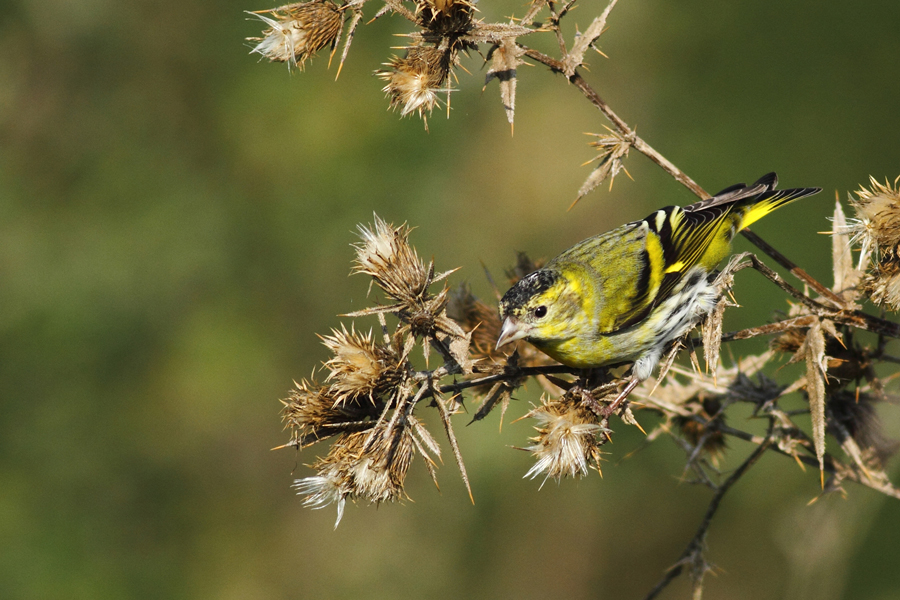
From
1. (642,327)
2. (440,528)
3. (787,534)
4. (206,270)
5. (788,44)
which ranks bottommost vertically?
(787,534)

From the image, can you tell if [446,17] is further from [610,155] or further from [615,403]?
[615,403]

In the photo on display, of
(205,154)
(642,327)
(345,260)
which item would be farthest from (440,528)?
(205,154)

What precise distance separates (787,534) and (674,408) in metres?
1.30

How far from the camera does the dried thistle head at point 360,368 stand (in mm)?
2387

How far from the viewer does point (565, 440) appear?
2.35 metres

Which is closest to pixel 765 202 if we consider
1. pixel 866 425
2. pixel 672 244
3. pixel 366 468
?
pixel 672 244

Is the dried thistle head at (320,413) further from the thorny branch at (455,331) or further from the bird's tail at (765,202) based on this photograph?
the bird's tail at (765,202)

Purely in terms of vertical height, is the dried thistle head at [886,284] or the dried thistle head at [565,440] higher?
the dried thistle head at [565,440]

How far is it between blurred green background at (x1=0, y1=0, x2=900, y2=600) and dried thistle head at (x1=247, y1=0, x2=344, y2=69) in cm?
381

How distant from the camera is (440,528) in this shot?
5949 mm

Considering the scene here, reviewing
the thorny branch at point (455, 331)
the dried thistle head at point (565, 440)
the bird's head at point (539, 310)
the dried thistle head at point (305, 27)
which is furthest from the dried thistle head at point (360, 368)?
the dried thistle head at point (305, 27)

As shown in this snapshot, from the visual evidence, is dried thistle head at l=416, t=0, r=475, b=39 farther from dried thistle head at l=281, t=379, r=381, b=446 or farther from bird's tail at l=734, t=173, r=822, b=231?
bird's tail at l=734, t=173, r=822, b=231

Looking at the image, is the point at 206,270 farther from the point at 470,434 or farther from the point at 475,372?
the point at 475,372

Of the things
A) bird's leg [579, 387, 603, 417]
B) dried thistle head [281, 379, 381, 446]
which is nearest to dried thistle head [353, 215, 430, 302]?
dried thistle head [281, 379, 381, 446]
